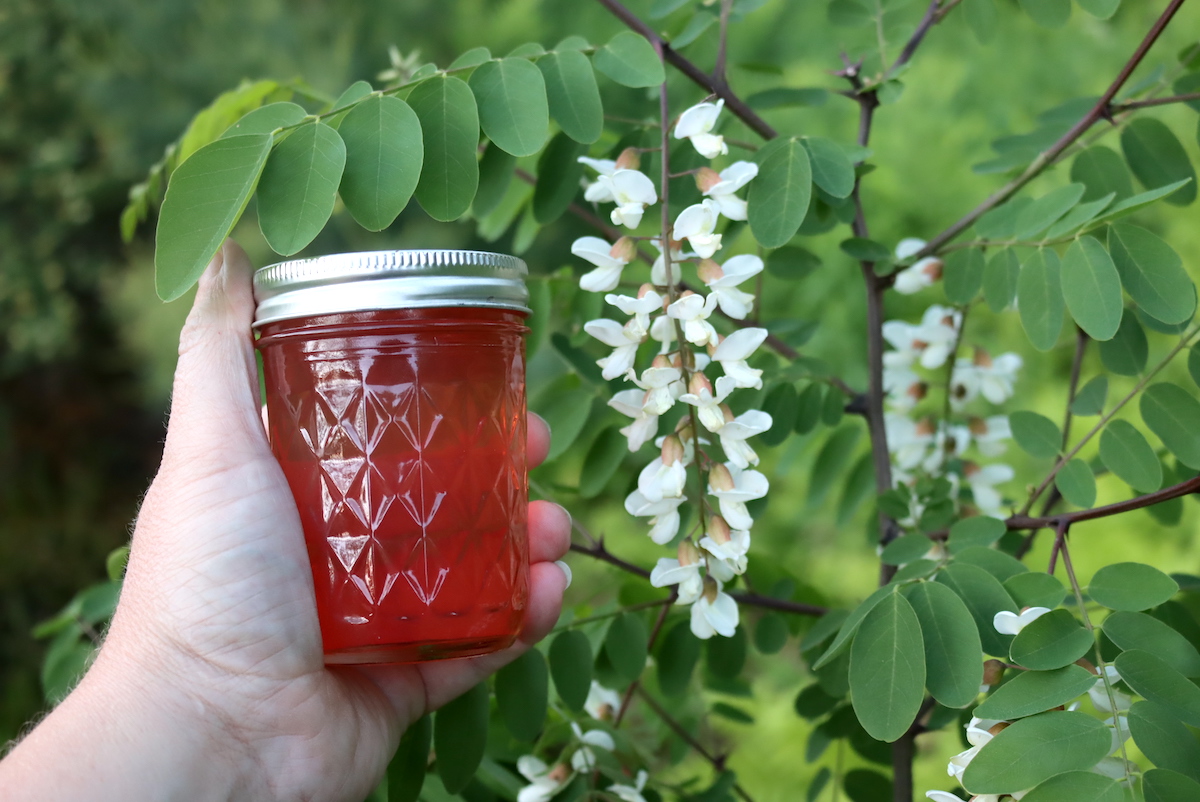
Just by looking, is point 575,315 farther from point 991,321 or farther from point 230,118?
point 991,321

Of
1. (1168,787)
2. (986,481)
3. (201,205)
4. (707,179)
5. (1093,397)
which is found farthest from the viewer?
(986,481)

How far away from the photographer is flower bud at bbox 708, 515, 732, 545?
849 millimetres

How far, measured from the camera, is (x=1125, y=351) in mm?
994

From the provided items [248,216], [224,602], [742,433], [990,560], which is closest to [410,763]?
[224,602]

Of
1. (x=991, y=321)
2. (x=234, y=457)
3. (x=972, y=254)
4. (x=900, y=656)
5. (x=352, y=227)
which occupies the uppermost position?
(x=234, y=457)

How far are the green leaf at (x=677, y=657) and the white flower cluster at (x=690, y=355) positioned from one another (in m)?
0.28

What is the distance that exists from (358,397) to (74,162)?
4075 mm

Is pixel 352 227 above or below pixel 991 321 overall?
above

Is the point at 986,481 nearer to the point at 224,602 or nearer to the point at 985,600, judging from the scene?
the point at 985,600

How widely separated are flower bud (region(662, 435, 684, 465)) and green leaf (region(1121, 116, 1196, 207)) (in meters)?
0.71

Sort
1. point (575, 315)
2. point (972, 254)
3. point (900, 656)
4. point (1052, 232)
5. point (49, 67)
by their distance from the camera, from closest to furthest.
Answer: point (900, 656)
point (1052, 232)
point (972, 254)
point (575, 315)
point (49, 67)

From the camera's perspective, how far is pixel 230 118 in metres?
1.15

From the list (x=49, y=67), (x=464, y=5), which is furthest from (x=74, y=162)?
(x=464, y=5)

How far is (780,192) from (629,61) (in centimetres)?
19
